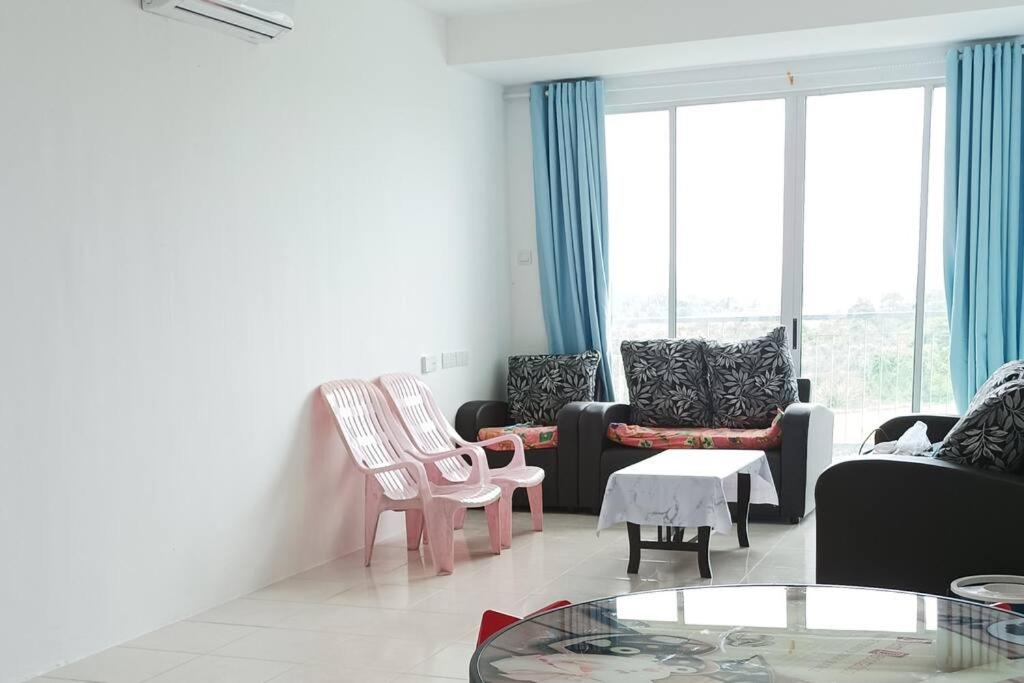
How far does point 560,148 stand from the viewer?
6.81 m

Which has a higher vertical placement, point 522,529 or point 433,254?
point 433,254

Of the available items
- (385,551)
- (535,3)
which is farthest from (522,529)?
(535,3)

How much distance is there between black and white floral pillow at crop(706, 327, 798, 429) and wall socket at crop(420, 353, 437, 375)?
1.63 meters

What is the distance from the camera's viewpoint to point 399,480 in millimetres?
5066

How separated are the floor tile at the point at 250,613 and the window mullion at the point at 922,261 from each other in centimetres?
400

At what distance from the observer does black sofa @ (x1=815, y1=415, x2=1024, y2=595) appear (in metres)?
3.41

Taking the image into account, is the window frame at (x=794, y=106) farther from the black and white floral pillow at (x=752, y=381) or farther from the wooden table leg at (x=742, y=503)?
the wooden table leg at (x=742, y=503)

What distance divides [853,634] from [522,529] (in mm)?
3982

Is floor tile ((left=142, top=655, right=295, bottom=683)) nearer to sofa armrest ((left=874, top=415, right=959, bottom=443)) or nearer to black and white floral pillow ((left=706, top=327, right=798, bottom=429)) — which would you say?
sofa armrest ((left=874, top=415, right=959, bottom=443))

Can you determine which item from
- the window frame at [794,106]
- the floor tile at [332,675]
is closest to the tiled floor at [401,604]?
the floor tile at [332,675]

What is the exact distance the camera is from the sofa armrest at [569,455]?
5.92 meters

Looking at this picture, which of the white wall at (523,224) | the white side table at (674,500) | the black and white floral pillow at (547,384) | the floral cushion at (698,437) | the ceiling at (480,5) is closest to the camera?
the white side table at (674,500)

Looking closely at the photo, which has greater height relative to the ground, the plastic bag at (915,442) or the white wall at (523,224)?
the white wall at (523,224)

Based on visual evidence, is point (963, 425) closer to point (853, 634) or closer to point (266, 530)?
point (853, 634)
